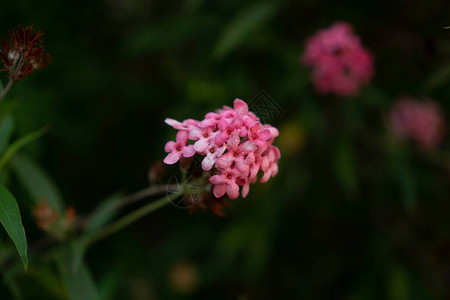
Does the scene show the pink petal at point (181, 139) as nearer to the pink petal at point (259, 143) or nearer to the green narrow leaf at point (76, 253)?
the pink petal at point (259, 143)

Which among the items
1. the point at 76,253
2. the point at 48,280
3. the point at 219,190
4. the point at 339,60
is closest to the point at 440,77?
the point at 339,60

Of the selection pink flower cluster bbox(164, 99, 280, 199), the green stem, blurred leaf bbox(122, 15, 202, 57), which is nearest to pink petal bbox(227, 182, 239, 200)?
pink flower cluster bbox(164, 99, 280, 199)

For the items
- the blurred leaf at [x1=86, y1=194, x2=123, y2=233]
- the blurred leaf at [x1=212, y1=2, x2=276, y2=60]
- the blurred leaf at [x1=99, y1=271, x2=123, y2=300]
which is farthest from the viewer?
the blurred leaf at [x1=212, y1=2, x2=276, y2=60]

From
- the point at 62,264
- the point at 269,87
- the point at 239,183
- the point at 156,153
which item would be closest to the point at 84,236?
the point at 62,264

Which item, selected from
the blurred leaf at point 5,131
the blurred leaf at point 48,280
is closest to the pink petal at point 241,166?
the blurred leaf at point 5,131

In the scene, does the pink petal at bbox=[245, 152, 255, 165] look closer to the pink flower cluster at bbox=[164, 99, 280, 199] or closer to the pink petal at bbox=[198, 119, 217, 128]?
the pink flower cluster at bbox=[164, 99, 280, 199]

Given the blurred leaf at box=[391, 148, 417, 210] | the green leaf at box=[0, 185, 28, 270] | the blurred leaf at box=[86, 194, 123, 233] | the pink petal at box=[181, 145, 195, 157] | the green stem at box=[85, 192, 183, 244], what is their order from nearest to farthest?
the green leaf at box=[0, 185, 28, 270]
the pink petal at box=[181, 145, 195, 157]
the green stem at box=[85, 192, 183, 244]
the blurred leaf at box=[86, 194, 123, 233]
the blurred leaf at box=[391, 148, 417, 210]

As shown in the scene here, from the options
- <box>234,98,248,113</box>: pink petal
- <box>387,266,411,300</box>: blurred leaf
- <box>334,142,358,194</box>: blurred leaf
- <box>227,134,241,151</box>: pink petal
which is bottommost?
<box>387,266,411,300</box>: blurred leaf
